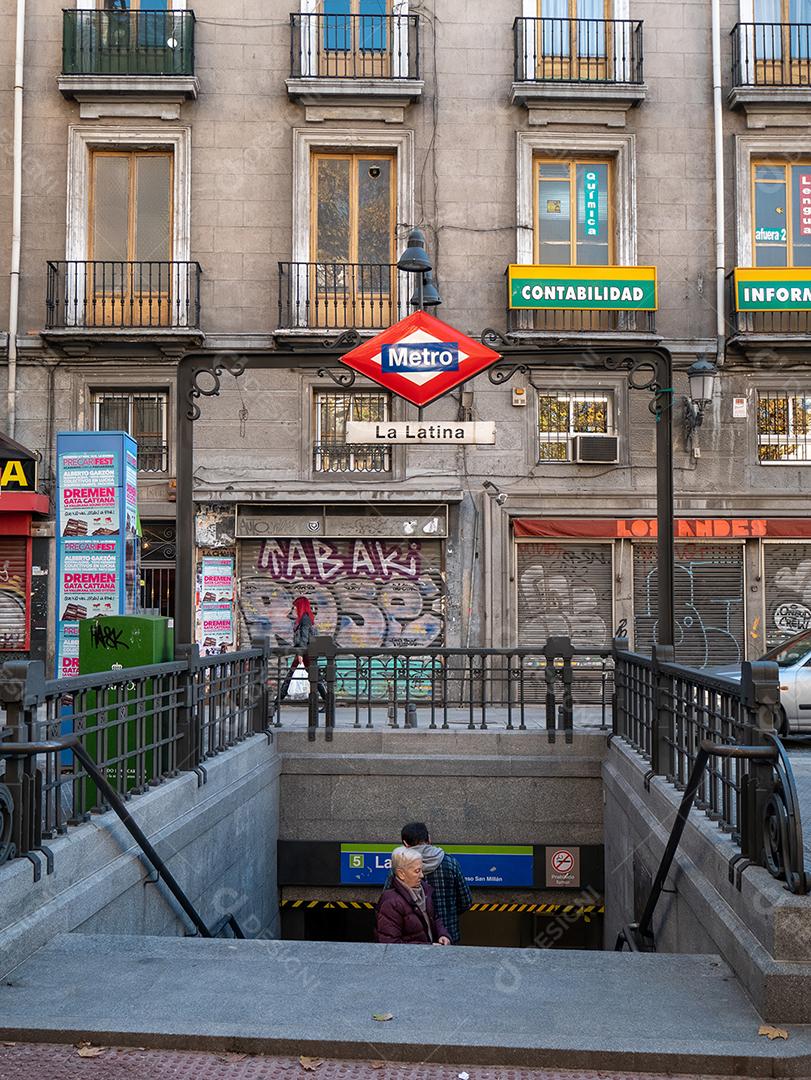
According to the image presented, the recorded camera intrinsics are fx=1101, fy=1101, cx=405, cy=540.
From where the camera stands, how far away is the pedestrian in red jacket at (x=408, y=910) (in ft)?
22.9

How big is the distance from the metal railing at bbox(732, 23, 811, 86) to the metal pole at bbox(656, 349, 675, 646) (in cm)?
1194

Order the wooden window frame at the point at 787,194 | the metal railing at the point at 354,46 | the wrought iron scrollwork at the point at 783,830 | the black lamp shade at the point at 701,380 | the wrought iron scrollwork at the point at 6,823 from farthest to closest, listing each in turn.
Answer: the wooden window frame at the point at 787,194, the metal railing at the point at 354,46, the black lamp shade at the point at 701,380, the wrought iron scrollwork at the point at 6,823, the wrought iron scrollwork at the point at 783,830

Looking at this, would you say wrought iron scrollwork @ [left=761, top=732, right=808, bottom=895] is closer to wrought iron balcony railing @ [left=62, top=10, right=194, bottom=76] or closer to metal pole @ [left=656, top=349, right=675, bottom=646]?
metal pole @ [left=656, top=349, right=675, bottom=646]

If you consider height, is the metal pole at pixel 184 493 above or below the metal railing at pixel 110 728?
above

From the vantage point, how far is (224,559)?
1862 centimetres

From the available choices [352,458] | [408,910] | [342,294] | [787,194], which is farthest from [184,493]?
[787,194]

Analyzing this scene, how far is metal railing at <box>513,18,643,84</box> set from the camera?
62.6 ft

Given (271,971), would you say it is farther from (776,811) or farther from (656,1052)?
(776,811)

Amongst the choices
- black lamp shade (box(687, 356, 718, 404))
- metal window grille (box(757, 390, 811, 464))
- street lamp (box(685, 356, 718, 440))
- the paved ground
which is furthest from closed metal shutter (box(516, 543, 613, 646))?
the paved ground

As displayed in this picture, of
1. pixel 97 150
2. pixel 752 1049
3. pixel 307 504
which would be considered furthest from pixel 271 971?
pixel 97 150

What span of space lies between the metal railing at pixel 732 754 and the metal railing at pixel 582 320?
10.8 meters

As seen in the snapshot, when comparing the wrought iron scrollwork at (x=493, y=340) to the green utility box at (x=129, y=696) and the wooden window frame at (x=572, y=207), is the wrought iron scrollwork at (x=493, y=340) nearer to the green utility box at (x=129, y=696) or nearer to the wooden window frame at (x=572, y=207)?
the green utility box at (x=129, y=696)

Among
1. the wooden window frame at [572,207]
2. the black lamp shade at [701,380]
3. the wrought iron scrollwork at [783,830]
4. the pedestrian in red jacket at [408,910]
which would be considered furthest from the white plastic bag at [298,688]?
the wrought iron scrollwork at [783,830]

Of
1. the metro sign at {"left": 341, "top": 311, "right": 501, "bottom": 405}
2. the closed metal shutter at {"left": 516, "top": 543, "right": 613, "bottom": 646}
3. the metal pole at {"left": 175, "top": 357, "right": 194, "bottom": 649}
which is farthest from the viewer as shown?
the closed metal shutter at {"left": 516, "top": 543, "right": 613, "bottom": 646}
